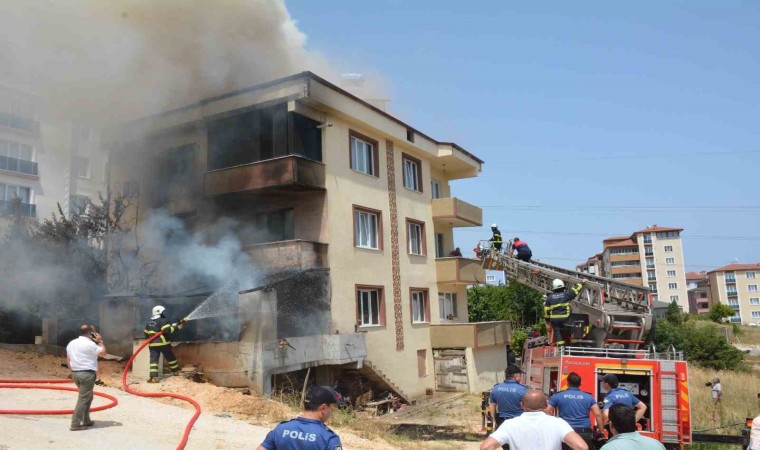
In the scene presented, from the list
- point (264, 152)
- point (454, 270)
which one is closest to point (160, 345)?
point (264, 152)

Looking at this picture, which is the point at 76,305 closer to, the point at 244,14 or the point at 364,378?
the point at 364,378

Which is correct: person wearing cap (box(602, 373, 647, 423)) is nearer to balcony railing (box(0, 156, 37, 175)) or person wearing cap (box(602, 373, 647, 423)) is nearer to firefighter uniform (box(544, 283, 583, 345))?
firefighter uniform (box(544, 283, 583, 345))

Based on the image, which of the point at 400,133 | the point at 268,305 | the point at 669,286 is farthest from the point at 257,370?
the point at 669,286

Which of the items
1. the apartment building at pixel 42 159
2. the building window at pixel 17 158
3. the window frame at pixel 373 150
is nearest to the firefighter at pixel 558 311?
the window frame at pixel 373 150

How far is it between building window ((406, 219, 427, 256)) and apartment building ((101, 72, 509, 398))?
0.18ft

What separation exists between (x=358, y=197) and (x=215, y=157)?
460cm

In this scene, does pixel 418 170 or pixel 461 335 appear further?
pixel 418 170

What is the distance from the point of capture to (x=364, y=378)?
1861 centimetres

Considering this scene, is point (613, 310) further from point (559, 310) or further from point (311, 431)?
point (311, 431)

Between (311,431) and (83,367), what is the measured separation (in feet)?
19.6

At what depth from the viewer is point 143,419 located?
10.0 meters

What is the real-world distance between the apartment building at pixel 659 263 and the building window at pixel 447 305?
246 ft

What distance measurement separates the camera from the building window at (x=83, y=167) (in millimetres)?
21422

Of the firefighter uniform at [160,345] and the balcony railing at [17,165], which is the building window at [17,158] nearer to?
the balcony railing at [17,165]
